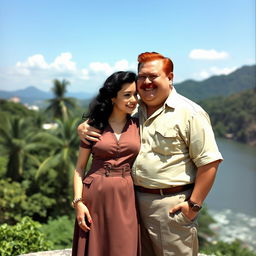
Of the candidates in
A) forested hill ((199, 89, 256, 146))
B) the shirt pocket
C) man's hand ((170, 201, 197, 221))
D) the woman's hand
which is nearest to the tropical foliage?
the woman's hand

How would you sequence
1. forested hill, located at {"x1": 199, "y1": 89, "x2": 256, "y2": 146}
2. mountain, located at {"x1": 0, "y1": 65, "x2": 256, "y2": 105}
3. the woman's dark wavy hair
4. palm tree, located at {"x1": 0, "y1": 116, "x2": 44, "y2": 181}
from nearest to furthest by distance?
the woman's dark wavy hair < palm tree, located at {"x1": 0, "y1": 116, "x2": 44, "y2": 181} < forested hill, located at {"x1": 199, "y1": 89, "x2": 256, "y2": 146} < mountain, located at {"x1": 0, "y1": 65, "x2": 256, "y2": 105}

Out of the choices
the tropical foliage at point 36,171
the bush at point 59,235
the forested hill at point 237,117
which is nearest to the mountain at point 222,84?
the forested hill at point 237,117

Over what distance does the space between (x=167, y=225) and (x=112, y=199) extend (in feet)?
1.51

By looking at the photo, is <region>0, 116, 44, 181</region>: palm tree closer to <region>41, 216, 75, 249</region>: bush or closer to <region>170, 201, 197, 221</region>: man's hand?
<region>41, 216, 75, 249</region>: bush

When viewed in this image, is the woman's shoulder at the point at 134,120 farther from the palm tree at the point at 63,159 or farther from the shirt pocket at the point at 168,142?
the palm tree at the point at 63,159

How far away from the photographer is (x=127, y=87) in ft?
7.52

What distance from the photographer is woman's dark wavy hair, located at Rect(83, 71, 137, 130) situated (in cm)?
228

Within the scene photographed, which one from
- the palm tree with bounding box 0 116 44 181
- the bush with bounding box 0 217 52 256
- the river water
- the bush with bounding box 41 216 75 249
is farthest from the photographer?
the river water

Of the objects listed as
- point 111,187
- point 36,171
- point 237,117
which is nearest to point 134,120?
point 111,187

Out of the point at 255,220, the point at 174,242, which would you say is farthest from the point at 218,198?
the point at 174,242

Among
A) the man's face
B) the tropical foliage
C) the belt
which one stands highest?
the man's face

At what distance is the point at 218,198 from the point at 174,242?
102 feet

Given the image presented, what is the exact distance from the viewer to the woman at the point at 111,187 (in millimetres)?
2287

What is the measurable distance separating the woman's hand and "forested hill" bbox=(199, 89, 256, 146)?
201 ft
